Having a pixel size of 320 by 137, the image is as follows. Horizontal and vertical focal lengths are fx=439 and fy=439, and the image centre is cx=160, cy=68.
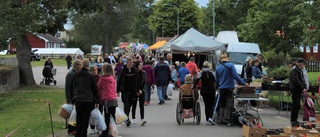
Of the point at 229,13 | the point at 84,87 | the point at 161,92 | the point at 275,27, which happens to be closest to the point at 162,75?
the point at 161,92

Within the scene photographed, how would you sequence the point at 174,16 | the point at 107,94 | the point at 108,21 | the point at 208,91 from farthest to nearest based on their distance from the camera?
the point at 174,16 → the point at 108,21 → the point at 208,91 → the point at 107,94

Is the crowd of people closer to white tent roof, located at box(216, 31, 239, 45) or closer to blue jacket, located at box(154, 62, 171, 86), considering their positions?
blue jacket, located at box(154, 62, 171, 86)

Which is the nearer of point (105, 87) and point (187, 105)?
point (105, 87)

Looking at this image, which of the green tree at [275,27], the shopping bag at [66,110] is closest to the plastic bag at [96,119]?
the shopping bag at [66,110]

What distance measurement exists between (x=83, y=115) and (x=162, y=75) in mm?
7869

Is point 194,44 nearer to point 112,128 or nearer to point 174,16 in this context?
point 112,128

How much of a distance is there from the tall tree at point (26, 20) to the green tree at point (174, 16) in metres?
51.7

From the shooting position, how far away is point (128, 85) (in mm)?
11055

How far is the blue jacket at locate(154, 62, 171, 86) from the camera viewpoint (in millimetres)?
16500

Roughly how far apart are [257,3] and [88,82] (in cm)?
3684

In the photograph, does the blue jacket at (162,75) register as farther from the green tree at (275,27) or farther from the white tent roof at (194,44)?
the green tree at (275,27)

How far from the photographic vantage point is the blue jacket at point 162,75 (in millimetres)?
16500

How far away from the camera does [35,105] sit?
1588 centimetres

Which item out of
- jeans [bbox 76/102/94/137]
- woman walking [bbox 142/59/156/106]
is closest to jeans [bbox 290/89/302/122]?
jeans [bbox 76/102/94/137]
